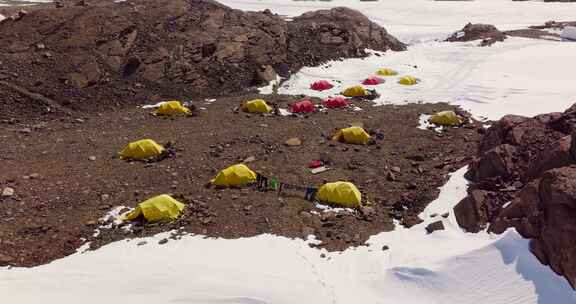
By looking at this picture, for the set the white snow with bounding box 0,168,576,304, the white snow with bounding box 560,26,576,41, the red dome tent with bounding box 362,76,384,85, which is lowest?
the white snow with bounding box 0,168,576,304

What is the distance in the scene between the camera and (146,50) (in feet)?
86.3

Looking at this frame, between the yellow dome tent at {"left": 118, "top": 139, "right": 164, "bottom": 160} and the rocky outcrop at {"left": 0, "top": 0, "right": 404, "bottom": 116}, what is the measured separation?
731 centimetres

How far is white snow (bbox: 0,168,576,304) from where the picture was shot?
1026 centimetres

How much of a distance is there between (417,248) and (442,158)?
5924 millimetres

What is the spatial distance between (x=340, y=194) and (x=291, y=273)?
3576 mm

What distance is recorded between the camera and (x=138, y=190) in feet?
48.8

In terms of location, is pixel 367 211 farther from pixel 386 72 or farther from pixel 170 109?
pixel 386 72

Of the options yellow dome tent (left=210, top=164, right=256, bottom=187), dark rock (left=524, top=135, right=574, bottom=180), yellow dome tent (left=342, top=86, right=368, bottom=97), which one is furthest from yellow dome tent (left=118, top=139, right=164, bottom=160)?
yellow dome tent (left=342, top=86, right=368, bottom=97)

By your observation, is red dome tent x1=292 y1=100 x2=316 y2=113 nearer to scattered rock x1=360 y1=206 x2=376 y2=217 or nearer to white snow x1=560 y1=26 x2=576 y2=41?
scattered rock x1=360 y1=206 x2=376 y2=217

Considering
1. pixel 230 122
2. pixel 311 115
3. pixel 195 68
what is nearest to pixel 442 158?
pixel 311 115

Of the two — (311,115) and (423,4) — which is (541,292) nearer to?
(311,115)

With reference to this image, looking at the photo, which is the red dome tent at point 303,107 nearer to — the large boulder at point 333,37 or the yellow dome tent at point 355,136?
the yellow dome tent at point 355,136

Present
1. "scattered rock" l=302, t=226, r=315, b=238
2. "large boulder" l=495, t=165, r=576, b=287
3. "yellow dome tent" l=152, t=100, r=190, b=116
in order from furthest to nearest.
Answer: "yellow dome tent" l=152, t=100, r=190, b=116 < "scattered rock" l=302, t=226, r=315, b=238 < "large boulder" l=495, t=165, r=576, b=287

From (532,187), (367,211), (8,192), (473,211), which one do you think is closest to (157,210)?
(8,192)
